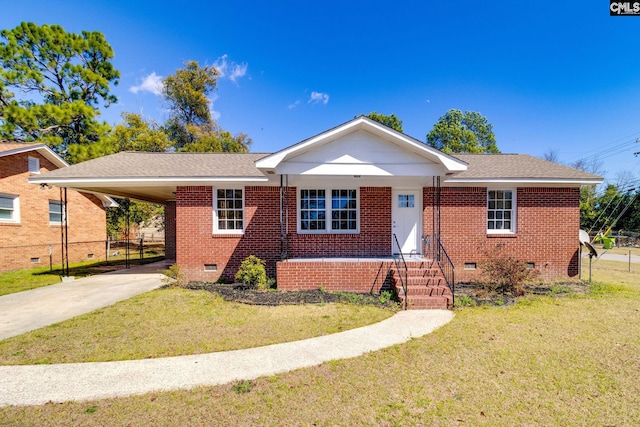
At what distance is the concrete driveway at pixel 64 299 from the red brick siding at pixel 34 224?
541 centimetres

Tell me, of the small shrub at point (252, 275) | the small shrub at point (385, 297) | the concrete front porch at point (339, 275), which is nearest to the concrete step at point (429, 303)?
the small shrub at point (385, 297)

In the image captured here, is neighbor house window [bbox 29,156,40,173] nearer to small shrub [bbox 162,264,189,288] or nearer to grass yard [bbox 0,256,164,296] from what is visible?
grass yard [bbox 0,256,164,296]

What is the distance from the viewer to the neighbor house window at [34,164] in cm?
1421

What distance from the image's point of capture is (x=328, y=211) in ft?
33.9

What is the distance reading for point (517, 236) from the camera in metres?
10.5

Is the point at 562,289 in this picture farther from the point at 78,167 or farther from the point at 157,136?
the point at 157,136

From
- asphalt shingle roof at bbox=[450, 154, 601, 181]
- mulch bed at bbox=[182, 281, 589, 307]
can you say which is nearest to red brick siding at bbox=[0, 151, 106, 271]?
mulch bed at bbox=[182, 281, 589, 307]

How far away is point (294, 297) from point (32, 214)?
14.7 metres

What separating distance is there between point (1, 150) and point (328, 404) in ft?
60.4

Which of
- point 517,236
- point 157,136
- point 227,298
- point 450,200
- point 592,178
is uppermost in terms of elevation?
point 157,136

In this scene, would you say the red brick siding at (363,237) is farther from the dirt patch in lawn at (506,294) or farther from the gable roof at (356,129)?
the dirt patch in lawn at (506,294)

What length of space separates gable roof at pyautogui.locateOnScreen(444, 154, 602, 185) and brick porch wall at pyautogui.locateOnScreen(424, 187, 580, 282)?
576 mm

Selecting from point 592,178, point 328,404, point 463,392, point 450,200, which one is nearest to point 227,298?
point 328,404

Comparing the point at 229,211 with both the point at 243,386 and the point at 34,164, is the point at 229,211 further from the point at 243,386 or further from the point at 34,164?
the point at 34,164
